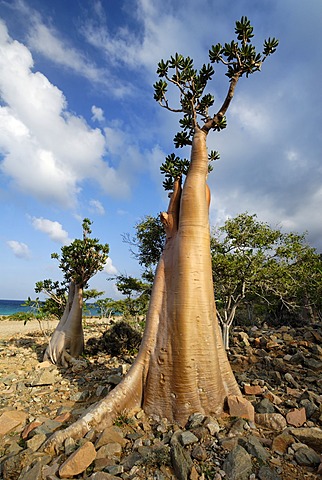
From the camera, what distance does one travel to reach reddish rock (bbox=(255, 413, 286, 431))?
3.51 m

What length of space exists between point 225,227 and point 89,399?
22.4ft

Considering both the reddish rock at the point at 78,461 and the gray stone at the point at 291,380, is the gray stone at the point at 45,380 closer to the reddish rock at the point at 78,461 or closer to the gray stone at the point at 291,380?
the reddish rock at the point at 78,461

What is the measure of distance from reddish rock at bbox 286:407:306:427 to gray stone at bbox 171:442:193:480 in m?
1.64

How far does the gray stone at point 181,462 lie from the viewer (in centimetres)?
258

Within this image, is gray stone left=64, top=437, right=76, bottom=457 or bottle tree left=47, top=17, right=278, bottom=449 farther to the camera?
bottle tree left=47, top=17, right=278, bottom=449

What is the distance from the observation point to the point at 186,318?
418 cm

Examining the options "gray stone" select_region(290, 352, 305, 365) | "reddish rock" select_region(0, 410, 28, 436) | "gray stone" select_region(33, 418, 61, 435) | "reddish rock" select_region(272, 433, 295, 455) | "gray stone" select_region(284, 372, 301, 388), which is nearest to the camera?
"reddish rock" select_region(272, 433, 295, 455)

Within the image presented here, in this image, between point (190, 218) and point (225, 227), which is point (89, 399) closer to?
point (190, 218)

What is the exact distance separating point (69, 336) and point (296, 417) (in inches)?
239

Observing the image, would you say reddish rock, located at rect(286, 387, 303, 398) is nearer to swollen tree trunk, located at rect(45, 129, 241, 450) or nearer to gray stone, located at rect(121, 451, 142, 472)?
swollen tree trunk, located at rect(45, 129, 241, 450)

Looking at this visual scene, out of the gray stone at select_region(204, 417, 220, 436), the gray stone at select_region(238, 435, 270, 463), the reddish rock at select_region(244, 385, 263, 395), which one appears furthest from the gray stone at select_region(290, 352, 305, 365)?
the gray stone at select_region(238, 435, 270, 463)

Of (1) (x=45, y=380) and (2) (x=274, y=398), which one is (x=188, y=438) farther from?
(1) (x=45, y=380)

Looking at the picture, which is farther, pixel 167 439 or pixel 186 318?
pixel 186 318

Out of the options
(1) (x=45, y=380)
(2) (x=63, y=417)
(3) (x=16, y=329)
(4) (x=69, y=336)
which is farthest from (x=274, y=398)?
(3) (x=16, y=329)
